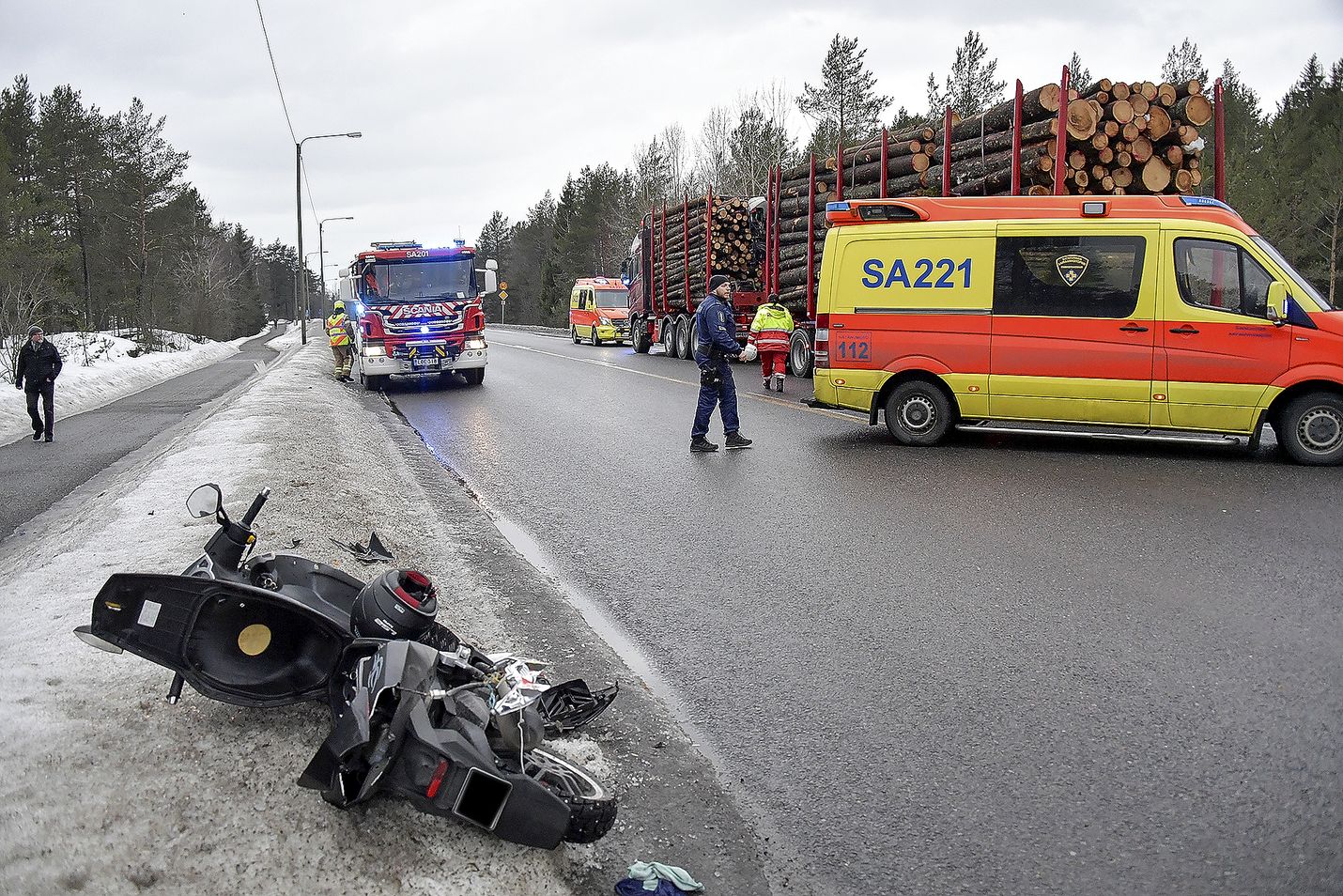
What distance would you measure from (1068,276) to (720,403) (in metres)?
3.65

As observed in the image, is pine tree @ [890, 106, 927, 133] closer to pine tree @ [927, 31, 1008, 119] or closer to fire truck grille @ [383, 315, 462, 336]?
pine tree @ [927, 31, 1008, 119]

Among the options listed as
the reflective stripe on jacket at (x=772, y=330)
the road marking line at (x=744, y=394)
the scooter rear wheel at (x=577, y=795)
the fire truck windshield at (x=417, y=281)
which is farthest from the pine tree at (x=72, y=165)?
the scooter rear wheel at (x=577, y=795)

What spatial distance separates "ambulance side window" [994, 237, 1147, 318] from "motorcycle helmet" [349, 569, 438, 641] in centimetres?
812

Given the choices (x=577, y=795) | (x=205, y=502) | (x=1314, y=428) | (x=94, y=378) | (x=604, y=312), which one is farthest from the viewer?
(x=604, y=312)

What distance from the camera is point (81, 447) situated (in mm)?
14016

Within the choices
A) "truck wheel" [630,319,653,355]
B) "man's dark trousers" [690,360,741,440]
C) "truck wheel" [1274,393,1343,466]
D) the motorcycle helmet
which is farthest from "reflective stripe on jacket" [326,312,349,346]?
the motorcycle helmet

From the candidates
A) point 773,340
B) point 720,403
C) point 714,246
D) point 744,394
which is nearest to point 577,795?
point 720,403

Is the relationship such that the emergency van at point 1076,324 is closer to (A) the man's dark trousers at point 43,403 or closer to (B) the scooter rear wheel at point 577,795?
(B) the scooter rear wheel at point 577,795

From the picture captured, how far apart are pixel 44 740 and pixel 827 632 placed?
315 cm

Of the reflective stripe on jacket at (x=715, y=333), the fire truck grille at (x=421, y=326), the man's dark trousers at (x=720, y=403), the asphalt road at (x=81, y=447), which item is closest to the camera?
the asphalt road at (x=81, y=447)

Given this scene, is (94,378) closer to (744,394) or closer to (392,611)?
(744,394)

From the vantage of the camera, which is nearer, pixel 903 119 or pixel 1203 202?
pixel 1203 202

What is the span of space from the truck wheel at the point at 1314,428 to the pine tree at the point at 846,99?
51.5m

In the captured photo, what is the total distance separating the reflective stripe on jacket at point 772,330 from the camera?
16938 mm
